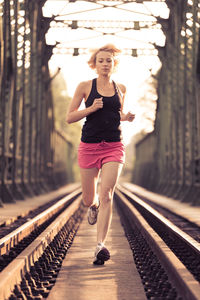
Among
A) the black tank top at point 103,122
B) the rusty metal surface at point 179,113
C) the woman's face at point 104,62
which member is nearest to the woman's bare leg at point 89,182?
the black tank top at point 103,122

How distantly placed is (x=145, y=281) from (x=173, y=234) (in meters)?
2.45

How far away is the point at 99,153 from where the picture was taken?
5113 mm

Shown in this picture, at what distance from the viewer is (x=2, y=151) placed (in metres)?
13.2

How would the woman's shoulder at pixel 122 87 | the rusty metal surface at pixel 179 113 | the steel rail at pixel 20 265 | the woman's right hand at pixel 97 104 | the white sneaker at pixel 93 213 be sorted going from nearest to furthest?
the steel rail at pixel 20 265 < the woman's right hand at pixel 97 104 < the woman's shoulder at pixel 122 87 < the white sneaker at pixel 93 213 < the rusty metal surface at pixel 179 113

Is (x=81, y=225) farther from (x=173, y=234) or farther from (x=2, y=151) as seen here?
(x=2, y=151)

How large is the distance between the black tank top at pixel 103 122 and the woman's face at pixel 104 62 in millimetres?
134

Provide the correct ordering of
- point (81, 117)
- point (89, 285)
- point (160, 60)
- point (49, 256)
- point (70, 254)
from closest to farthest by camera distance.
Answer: point (89, 285) < point (81, 117) < point (49, 256) < point (70, 254) < point (160, 60)

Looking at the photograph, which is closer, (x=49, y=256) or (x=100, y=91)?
(x=100, y=91)

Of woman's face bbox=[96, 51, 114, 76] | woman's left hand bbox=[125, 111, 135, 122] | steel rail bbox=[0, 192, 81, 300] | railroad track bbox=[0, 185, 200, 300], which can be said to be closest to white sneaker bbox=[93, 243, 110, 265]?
railroad track bbox=[0, 185, 200, 300]

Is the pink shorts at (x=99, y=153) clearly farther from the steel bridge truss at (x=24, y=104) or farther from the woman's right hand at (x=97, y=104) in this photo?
the steel bridge truss at (x=24, y=104)

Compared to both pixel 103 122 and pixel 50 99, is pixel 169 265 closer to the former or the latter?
pixel 103 122

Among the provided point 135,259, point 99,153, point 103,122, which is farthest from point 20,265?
point 135,259

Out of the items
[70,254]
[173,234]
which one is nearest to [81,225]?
[173,234]

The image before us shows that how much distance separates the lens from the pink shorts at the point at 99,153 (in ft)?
16.7
